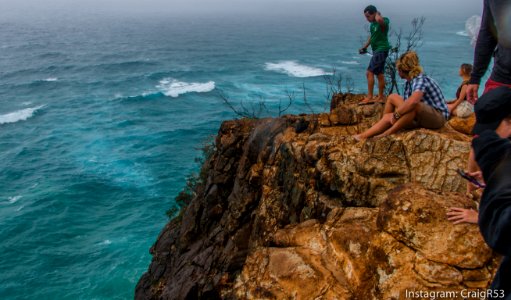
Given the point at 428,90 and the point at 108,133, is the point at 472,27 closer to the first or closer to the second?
the point at 108,133

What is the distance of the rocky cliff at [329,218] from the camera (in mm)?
5840

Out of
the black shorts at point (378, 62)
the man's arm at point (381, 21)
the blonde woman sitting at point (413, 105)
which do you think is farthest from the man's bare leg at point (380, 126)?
the man's arm at point (381, 21)

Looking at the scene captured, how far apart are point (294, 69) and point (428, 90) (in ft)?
295

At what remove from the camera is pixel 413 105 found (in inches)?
350

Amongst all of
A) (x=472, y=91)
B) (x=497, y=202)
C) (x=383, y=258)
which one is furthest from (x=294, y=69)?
(x=497, y=202)

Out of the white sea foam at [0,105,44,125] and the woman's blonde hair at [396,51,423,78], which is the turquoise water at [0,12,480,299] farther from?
the woman's blonde hair at [396,51,423,78]

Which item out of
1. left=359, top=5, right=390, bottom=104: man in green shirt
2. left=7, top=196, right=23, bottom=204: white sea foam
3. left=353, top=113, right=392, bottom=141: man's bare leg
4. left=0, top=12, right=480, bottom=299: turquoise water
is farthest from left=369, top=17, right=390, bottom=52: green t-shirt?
left=7, top=196, right=23, bottom=204: white sea foam

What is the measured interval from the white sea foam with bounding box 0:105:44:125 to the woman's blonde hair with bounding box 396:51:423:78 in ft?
216

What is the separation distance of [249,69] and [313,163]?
88.5 metres

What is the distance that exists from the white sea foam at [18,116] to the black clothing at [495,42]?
67.7 meters

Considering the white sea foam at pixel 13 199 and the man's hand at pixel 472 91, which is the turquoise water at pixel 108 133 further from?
the man's hand at pixel 472 91

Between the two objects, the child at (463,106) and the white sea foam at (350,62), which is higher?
the child at (463,106)

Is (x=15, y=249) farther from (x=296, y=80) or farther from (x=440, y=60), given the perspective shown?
(x=440, y=60)

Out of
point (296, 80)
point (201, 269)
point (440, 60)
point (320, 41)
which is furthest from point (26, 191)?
point (320, 41)
